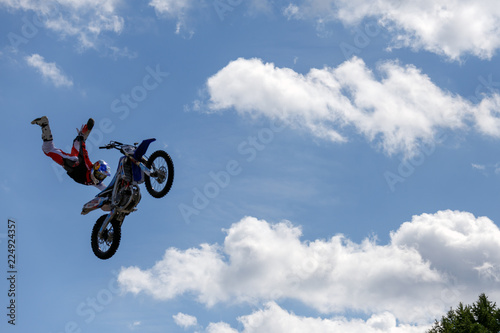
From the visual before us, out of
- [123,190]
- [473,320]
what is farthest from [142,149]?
[473,320]

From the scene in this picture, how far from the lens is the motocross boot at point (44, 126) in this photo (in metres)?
20.2

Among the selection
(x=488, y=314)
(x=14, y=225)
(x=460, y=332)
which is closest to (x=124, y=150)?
(x=14, y=225)

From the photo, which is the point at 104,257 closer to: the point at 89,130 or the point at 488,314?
the point at 89,130

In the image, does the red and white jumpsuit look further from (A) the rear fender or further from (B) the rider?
(A) the rear fender

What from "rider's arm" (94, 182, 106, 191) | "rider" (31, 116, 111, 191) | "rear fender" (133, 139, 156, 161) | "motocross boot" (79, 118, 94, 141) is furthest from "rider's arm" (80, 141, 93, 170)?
"rear fender" (133, 139, 156, 161)

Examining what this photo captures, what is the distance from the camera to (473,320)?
4941cm

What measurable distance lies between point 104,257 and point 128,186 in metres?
2.82

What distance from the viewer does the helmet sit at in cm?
2016

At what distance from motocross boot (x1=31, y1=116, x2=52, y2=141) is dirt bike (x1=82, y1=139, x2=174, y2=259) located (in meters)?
2.11

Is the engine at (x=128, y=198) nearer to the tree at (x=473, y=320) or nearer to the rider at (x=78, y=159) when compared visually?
the rider at (x=78, y=159)

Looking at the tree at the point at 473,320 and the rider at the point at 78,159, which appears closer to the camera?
the rider at the point at 78,159

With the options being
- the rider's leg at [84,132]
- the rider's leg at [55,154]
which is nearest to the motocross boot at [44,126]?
the rider's leg at [55,154]

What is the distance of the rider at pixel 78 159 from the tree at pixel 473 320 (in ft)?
114

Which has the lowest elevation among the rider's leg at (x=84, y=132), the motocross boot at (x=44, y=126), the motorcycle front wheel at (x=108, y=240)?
the motorcycle front wheel at (x=108, y=240)
